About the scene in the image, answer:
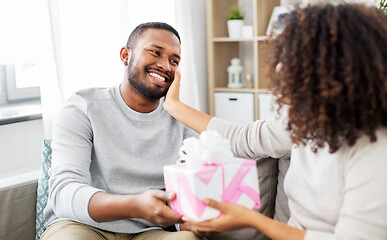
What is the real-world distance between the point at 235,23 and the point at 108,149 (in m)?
2.16

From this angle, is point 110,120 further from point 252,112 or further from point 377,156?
point 252,112

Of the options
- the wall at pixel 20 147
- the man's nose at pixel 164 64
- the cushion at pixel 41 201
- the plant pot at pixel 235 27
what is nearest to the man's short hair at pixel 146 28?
the man's nose at pixel 164 64

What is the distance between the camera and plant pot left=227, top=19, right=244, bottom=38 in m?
3.48

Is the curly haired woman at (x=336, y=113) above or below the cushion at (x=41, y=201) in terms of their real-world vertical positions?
above

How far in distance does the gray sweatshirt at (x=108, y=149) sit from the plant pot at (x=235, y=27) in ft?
6.23

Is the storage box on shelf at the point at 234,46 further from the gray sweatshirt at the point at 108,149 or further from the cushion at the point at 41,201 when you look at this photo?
the cushion at the point at 41,201

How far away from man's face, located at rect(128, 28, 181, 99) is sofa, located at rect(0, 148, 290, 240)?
0.48 meters

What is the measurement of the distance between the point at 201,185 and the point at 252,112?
2349mm

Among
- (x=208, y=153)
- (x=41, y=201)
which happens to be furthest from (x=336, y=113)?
(x=41, y=201)

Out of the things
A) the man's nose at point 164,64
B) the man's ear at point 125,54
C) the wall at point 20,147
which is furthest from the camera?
the wall at point 20,147

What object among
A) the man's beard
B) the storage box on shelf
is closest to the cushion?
the man's beard

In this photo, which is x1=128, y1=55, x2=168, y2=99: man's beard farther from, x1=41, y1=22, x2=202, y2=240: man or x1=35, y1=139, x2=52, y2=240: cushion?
x1=35, y1=139, x2=52, y2=240: cushion

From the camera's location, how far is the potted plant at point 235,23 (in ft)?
11.4

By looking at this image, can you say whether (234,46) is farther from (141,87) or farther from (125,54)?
(141,87)
